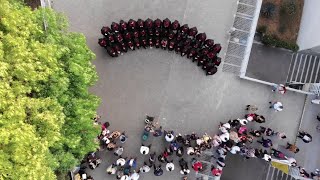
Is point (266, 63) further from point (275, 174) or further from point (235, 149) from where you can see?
point (275, 174)

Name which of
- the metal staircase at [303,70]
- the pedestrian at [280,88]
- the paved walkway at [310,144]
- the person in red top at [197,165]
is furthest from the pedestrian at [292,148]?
the person in red top at [197,165]

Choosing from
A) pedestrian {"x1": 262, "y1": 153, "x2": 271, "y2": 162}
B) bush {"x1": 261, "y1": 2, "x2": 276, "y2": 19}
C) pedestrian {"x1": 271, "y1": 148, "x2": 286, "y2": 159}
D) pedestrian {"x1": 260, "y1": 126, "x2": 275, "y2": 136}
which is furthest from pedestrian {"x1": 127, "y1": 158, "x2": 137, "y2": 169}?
bush {"x1": 261, "y1": 2, "x2": 276, "y2": 19}

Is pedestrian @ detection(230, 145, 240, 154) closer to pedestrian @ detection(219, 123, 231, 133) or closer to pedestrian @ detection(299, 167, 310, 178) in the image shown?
pedestrian @ detection(219, 123, 231, 133)

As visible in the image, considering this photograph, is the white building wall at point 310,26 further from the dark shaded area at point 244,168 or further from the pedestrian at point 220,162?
the pedestrian at point 220,162

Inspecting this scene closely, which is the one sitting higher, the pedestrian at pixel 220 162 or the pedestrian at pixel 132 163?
the pedestrian at pixel 220 162

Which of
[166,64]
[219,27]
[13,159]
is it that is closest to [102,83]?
[166,64]
